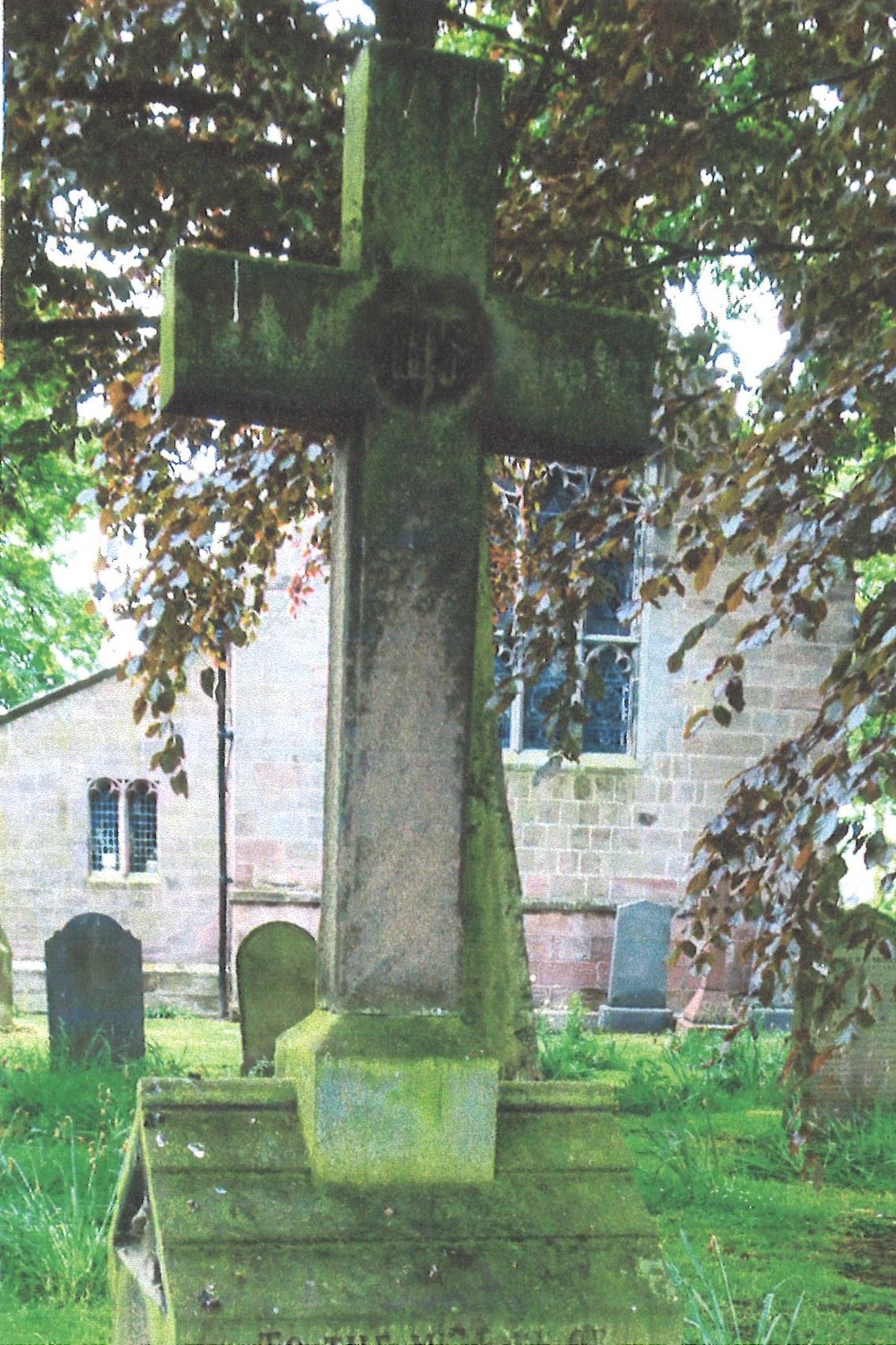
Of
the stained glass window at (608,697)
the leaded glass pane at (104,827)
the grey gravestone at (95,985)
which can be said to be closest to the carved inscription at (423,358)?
the grey gravestone at (95,985)

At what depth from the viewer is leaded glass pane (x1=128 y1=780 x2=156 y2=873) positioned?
17.0 m

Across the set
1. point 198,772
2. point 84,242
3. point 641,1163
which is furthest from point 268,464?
point 198,772

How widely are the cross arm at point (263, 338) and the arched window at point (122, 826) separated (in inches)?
555

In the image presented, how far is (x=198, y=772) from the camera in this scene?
16.9 meters

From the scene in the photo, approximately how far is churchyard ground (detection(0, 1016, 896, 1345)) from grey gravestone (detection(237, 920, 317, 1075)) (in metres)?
0.49

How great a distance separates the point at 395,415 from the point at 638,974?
37.3 ft

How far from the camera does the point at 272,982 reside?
29.8 ft

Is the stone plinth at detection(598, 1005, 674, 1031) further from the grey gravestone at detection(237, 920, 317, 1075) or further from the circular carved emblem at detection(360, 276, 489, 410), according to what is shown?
the circular carved emblem at detection(360, 276, 489, 410)

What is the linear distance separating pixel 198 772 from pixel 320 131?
11.0m

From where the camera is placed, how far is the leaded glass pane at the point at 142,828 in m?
17.0

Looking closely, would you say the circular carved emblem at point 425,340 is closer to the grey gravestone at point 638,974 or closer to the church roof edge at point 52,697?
the grey gravestone at point 638,974

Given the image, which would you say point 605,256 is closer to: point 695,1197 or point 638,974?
point 695,1197

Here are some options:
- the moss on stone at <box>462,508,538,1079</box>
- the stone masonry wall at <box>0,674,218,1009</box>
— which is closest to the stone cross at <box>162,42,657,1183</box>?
the moss on stone at <box>462,508,538,1079</box>

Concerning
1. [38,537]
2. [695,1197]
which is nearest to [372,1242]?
[695,1197]
